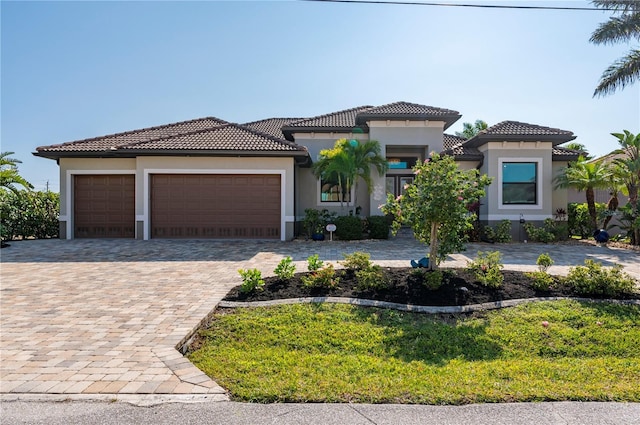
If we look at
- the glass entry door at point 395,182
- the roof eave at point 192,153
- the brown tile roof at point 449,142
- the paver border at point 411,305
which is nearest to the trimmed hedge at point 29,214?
the roof eave at point 192,153

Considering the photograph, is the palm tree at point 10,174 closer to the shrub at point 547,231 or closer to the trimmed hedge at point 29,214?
the trimmed hedge at point 29,214

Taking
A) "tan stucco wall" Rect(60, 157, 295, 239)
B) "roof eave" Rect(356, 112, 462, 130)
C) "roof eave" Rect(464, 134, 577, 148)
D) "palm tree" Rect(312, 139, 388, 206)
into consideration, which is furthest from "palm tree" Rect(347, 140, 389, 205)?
"roof eave" Rect(464, 134, 577, 148)

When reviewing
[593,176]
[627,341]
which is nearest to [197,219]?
[627,341]

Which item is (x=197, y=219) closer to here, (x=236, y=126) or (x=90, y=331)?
(x=236, y=126)

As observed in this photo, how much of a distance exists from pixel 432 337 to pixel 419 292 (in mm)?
1375

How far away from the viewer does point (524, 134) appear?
14.8m

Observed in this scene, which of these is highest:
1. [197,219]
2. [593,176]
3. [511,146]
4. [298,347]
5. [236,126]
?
[236,126]

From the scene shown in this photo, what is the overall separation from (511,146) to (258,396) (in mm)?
15688

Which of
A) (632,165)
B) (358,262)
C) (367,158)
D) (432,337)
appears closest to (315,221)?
(367,158)

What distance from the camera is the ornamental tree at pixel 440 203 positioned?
6086mm

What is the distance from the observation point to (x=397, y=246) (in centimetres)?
1292

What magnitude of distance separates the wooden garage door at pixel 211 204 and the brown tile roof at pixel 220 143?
1.30m

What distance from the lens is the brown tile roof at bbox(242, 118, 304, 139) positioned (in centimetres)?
1978

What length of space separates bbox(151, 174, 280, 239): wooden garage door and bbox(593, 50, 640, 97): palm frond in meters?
15.4
